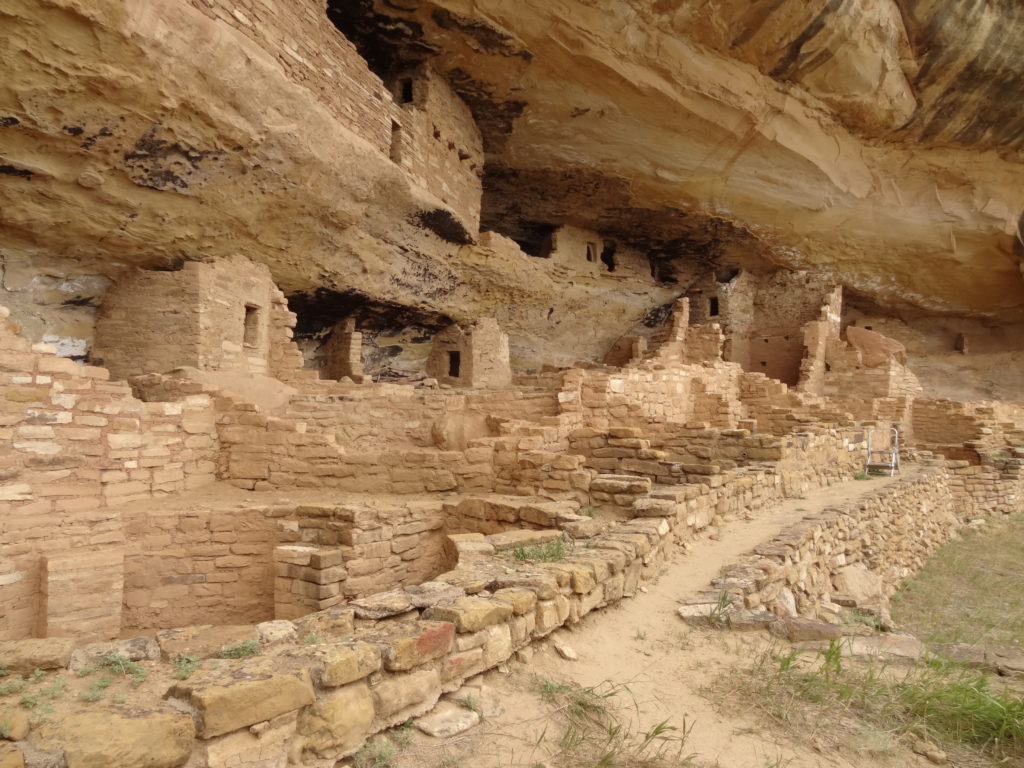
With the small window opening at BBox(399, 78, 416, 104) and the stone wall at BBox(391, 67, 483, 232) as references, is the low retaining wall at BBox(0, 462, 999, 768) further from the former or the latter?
the small window opening at BBox(399, 78, 416, 104)

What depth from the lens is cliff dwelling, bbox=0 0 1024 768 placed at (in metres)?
2.72

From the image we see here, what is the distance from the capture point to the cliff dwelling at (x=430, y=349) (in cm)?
272

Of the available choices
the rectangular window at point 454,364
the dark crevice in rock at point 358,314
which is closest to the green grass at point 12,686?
the dark crevice in rock at point 358,314

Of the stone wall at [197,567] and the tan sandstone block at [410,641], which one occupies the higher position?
the tan sandstone block at [410,641]

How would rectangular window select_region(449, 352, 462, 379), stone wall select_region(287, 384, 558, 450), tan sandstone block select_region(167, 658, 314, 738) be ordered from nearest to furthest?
tan sandstone block select_region(167, 658, 314, 738) → stone wall select_region(287, 384, 558, 450) → rectangular window select_region(449, 352, 462, 379)

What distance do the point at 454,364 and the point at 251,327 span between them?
5310mm

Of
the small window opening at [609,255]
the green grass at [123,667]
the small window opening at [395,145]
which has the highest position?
the small window opening at [609,255]

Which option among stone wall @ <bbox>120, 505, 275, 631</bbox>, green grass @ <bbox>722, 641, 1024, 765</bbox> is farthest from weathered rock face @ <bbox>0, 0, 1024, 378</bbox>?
green grass @ <bbox>722, 641, 1024, 765</bbox>

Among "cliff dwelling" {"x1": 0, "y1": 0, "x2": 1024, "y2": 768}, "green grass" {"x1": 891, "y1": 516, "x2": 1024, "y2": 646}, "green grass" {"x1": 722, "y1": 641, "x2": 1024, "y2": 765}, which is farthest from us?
"green grass" {"x1": 891, "y1": 516, "x2": 1024, "y2": 646}

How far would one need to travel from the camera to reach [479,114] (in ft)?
40.2

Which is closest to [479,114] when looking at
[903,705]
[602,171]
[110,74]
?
[602,171]

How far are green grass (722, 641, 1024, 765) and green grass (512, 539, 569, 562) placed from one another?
1.23 m

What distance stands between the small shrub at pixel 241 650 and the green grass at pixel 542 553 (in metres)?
1.84

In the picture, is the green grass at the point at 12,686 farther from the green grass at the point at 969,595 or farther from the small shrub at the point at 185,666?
the green grass at the point at 969,595
